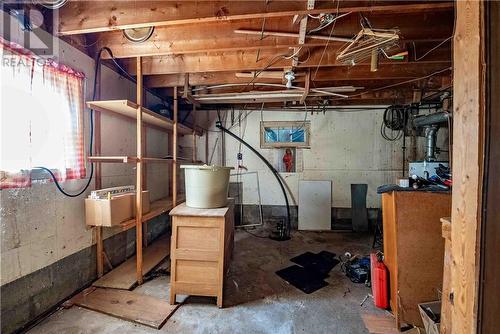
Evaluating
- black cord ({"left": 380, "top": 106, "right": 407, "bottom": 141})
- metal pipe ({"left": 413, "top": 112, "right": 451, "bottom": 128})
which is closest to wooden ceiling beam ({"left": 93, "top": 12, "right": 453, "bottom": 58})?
metal pipe ({"left": 413, "top": 112, "right": 451, "bottom": 128})

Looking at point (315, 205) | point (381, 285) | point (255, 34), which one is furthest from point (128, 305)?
point (315, 205)

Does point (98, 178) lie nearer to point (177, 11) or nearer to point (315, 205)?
point (177, 11)

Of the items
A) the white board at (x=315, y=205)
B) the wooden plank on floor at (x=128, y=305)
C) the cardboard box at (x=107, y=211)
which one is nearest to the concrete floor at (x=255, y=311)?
the wooden plank on floor at (x=128, y=305)

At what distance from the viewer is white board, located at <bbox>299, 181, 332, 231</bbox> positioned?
4270 mm

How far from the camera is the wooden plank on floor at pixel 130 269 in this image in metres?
2.28

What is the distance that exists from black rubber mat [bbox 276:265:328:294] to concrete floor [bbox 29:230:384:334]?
0.07 m

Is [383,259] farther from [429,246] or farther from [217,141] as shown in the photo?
[217,141]

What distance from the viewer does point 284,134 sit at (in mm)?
4430

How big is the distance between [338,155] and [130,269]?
12.1ft

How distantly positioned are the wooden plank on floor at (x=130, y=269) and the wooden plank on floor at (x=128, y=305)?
7cm

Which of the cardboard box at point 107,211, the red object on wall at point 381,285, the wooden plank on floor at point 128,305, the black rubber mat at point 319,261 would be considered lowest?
the black rubber mat at point 319,261

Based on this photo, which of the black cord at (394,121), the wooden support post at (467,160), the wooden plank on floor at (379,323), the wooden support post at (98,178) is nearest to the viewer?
the wooden support post at (467,160)

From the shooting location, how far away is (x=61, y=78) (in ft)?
6.49

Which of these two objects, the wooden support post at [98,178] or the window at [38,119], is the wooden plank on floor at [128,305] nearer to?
→ the wooden support post at [98,178]
